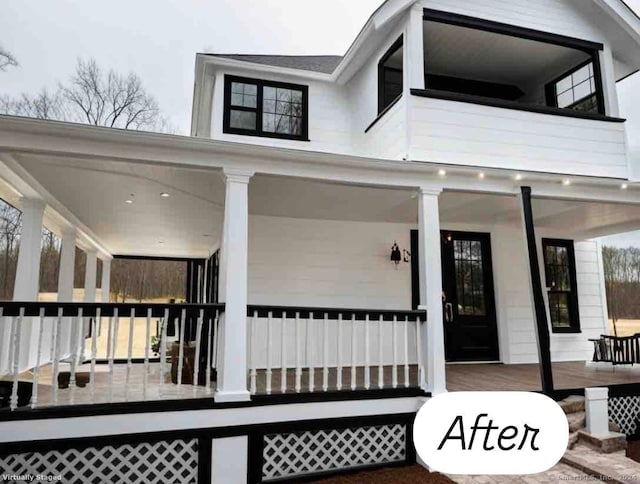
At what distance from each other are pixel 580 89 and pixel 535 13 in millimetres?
1386

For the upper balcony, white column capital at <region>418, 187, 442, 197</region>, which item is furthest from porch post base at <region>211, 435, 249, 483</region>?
the upper balcony

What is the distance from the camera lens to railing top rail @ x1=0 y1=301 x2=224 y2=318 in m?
4.02

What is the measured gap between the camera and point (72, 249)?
8172mm

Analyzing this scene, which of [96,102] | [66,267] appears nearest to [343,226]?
[66,267]

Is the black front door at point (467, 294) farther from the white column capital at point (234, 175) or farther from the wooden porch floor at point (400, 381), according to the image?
the white column capital at point (234, 175)

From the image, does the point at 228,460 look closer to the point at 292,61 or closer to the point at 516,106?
the point at 516,106

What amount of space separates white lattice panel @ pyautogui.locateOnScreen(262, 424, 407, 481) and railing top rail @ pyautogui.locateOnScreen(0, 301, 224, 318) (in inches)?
56.9

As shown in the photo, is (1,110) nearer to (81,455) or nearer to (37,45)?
(37,45)

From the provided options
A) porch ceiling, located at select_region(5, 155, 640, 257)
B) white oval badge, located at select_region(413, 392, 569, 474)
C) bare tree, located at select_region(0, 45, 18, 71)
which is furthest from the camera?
bare tree, located at select_region(0, 45, 18, 71)

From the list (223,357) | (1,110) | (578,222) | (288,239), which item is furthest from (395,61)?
(1,110)

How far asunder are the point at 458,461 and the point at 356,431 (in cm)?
104

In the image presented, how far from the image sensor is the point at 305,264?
23.6 ft

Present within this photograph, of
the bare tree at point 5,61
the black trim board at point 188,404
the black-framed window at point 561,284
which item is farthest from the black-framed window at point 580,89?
the bare tree at point 5,61

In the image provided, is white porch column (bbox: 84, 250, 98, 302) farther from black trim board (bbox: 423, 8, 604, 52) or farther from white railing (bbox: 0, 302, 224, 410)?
black trim board (bbox: 423, 8, 604, 52)
